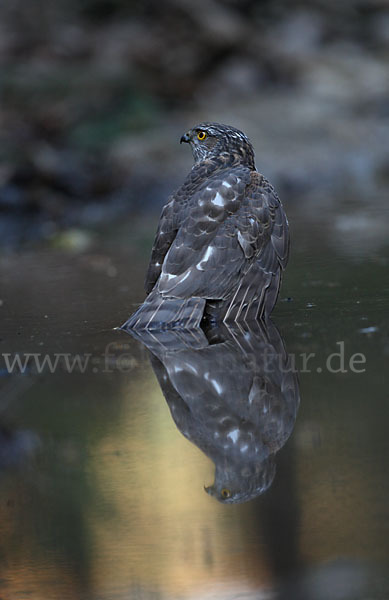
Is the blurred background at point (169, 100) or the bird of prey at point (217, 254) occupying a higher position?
the blurred background at point (169, 100)

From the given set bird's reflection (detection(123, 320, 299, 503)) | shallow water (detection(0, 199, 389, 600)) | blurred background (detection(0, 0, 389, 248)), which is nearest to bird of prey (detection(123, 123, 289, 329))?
bird's reflection (detection(123, 320, 299, 503))

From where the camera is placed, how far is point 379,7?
772 inches

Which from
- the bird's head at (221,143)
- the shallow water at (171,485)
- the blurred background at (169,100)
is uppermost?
the blurred background at (169,100)

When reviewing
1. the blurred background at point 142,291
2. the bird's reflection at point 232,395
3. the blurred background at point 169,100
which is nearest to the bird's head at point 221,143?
the blurred background at point 142,291

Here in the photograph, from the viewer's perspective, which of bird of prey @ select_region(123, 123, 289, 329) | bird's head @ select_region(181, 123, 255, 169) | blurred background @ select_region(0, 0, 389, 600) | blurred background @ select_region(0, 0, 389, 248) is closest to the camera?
blurred background @ select_region(0, 0, 389, 600)

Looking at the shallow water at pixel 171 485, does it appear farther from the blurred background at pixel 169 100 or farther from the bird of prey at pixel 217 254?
the blurred background at pixel 169 100

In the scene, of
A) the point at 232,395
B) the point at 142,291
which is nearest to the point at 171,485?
the point at 232,395

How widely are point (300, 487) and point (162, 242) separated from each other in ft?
9.39

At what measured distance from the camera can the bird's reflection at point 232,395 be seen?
3.23 m

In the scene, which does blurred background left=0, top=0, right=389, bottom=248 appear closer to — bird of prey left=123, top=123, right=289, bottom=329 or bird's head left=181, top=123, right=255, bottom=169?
bird's head left=181, top=123, right=255, bottom=169

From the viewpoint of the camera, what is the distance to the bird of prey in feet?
17.3

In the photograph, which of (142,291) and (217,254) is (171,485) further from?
(142,291)

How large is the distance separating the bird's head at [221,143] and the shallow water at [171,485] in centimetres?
119

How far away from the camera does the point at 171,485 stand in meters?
3.12
